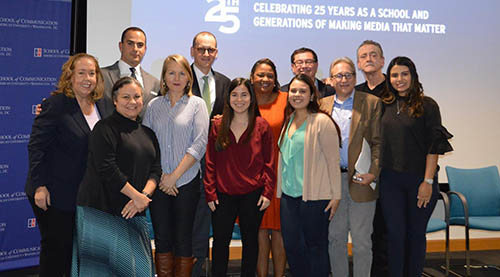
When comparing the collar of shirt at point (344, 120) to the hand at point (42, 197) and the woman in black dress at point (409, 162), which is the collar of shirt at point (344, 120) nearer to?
the woman in black dress at point (409, 162)

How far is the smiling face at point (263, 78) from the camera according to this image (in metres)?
3.38

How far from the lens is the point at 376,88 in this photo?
→ 11.4ft

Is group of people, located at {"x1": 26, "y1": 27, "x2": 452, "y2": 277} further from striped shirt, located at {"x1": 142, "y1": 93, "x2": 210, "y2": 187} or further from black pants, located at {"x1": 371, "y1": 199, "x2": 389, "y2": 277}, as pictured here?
black pants, located at {"x1": 371, "y1": 199, "x2": 389, "y2": 277}

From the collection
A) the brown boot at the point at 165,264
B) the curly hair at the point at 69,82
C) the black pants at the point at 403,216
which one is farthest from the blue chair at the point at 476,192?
the curly hair at the point at 69,82

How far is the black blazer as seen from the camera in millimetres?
2807

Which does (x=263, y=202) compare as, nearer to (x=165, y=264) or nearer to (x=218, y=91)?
(x=165, y=264)

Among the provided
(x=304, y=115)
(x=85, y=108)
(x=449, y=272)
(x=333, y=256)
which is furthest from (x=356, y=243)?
(x=85, y=108)

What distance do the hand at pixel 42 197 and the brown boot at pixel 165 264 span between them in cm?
77

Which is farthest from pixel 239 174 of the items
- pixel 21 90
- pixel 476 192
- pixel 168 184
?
pixel 476 192

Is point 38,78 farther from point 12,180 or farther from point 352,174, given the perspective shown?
point 352,174

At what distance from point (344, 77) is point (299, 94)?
0.39 metres

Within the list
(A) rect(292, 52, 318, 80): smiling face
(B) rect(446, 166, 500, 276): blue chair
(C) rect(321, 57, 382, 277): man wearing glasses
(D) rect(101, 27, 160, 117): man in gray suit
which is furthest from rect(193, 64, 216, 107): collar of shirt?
(B) rect(446, 166, 500, 276): blue chair

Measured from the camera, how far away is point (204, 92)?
11.6 ft

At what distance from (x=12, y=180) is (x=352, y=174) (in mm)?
2925
